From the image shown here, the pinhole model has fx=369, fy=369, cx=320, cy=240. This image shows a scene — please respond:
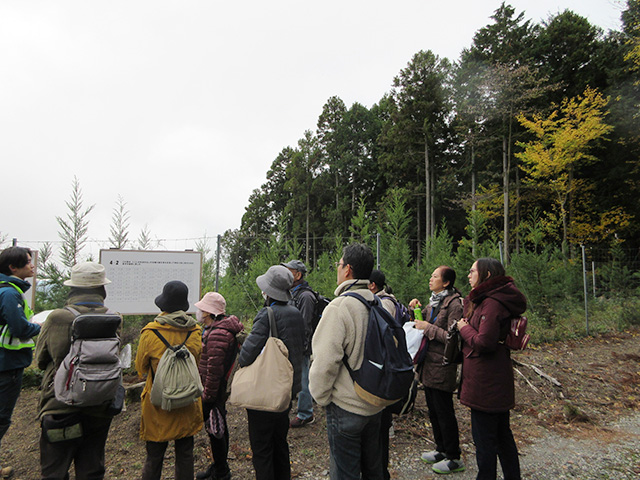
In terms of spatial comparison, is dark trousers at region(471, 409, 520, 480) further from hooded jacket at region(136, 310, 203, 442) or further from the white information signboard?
the white information signboard

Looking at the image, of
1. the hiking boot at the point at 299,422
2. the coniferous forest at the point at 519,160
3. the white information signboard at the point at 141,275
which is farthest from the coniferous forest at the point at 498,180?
the hiking boot at the point at 299,422

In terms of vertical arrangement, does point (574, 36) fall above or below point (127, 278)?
above

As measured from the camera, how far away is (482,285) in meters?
2.90

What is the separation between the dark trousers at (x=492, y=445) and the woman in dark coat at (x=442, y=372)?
537 mm

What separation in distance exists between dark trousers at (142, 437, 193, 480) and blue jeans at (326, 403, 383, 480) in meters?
1.22

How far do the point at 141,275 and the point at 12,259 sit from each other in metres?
2.51

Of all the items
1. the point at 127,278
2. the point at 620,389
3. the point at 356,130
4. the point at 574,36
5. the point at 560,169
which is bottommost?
the point at 620,389

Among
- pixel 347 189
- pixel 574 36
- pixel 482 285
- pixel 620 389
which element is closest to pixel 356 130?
pixel 347 189

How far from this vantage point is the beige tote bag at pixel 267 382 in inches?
103

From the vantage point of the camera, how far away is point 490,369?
2.84 meters

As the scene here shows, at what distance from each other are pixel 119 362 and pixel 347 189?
30960 mm

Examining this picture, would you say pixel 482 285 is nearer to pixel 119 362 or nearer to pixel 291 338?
pixel 291 338

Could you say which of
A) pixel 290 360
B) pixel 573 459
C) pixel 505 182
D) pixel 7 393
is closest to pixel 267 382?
pixel 290 360

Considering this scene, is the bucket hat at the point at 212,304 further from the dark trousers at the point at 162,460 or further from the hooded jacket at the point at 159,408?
the dark trousers at the point at 162,460
